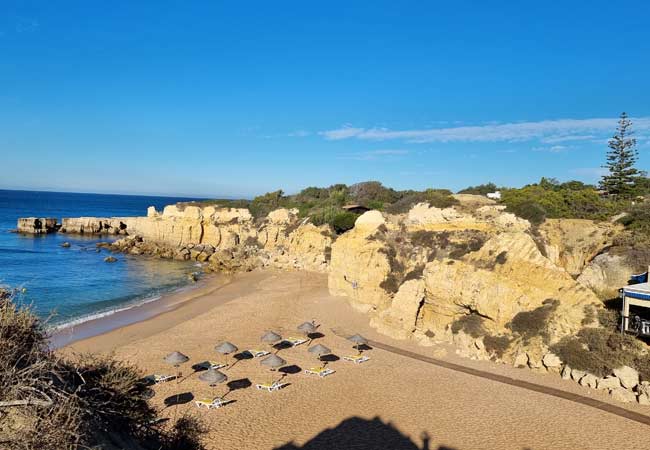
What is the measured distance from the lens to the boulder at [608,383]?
14.8 m

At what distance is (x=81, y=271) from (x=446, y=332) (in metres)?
35.2

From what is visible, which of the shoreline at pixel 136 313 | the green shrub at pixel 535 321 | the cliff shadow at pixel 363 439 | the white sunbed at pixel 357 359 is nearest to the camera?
the cliff shadow at pixel 363 439

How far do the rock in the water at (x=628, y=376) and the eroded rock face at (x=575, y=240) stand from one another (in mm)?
9272

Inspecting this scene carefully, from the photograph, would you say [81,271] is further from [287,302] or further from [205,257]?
[287,302]

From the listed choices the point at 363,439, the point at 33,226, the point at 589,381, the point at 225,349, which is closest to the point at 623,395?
the point at 589,381

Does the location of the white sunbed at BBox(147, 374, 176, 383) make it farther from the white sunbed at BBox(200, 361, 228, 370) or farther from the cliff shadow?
the cliff shadow

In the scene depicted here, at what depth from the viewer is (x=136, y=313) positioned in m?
27.7

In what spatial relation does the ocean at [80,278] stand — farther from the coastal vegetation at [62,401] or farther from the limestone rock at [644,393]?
the limestone rock at [644,393]

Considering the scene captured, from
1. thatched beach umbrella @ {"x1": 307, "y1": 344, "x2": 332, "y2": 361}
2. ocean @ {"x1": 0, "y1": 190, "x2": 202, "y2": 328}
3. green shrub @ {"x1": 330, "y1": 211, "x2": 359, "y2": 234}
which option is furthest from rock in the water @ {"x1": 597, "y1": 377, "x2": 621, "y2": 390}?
green shrub @ {"x1": 330, "y1": 211, "x2": 359, "y2": 234}

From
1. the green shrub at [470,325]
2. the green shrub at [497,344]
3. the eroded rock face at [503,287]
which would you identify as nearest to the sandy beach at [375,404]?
the green shrub at [497,344]

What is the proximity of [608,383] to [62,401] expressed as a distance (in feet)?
54.9

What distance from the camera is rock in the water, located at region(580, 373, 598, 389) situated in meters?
15.2

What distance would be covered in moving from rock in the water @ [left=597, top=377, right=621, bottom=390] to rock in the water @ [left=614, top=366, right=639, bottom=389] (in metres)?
0.15

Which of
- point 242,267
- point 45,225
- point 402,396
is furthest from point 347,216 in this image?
point 45,225
